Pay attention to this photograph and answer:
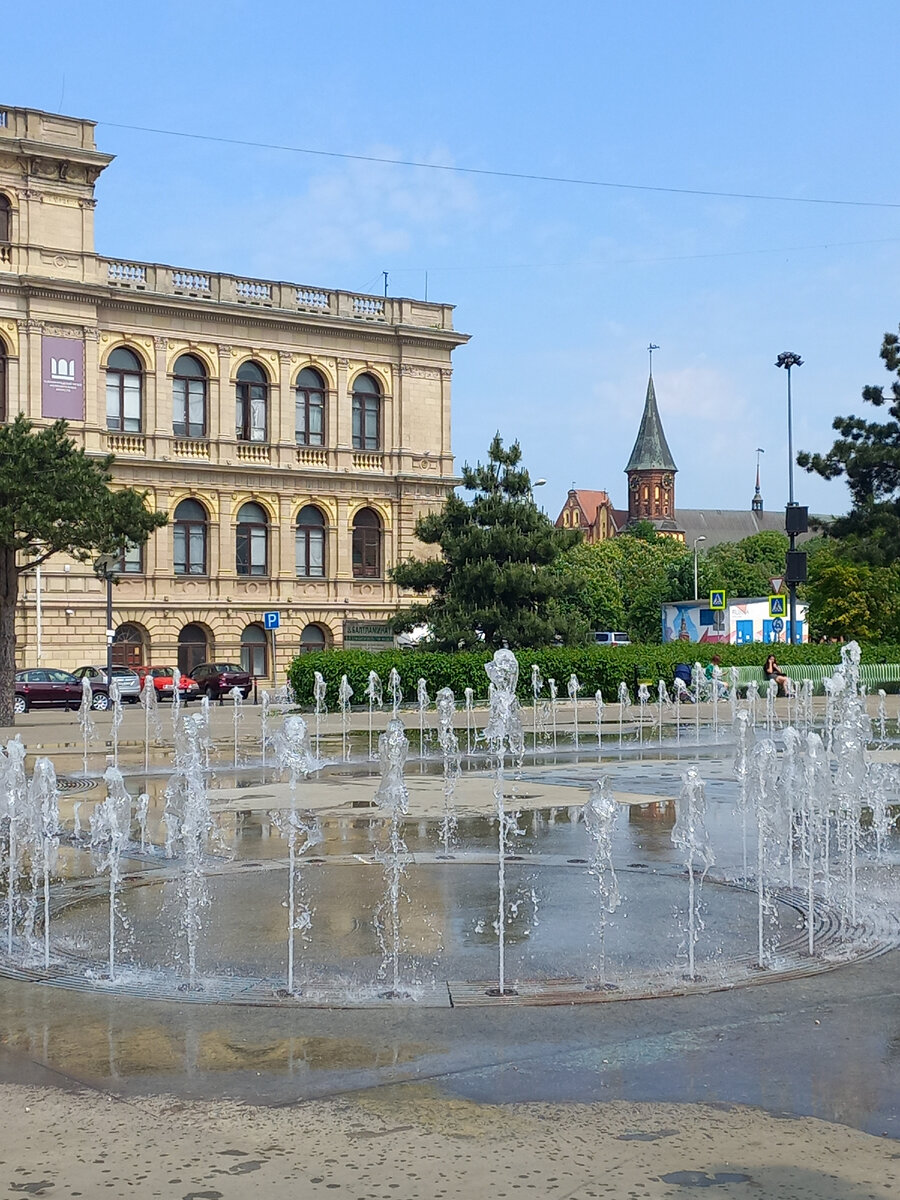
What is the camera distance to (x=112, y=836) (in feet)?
29.3

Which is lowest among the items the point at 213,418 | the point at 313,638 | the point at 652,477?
the point at 313,638

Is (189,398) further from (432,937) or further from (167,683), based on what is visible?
(432,937)

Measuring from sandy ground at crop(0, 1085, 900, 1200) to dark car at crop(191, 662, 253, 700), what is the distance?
137ft

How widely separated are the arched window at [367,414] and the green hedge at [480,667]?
19.5 meters

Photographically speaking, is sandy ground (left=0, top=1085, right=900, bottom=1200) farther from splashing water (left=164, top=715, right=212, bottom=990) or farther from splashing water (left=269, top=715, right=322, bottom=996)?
splashing water (left=164, top=715, right=212, bottom=990)

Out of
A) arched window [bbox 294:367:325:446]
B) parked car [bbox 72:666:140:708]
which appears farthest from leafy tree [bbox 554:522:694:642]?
parked car [bbox 72:666:140:708]

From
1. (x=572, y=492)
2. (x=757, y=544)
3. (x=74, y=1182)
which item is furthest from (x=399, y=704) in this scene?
(x=572, y=492)

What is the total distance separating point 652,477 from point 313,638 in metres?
112

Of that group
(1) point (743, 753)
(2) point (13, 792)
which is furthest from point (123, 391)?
(1) point (743, 753)

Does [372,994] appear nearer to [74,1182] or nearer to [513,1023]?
[513,1023]

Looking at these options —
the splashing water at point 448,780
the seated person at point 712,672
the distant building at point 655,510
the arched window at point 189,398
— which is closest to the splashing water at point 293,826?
the splashing water at point 448,780

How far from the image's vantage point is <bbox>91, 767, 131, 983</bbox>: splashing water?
28.3 ft

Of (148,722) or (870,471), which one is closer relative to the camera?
(148,722)

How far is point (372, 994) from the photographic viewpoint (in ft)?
24.7
